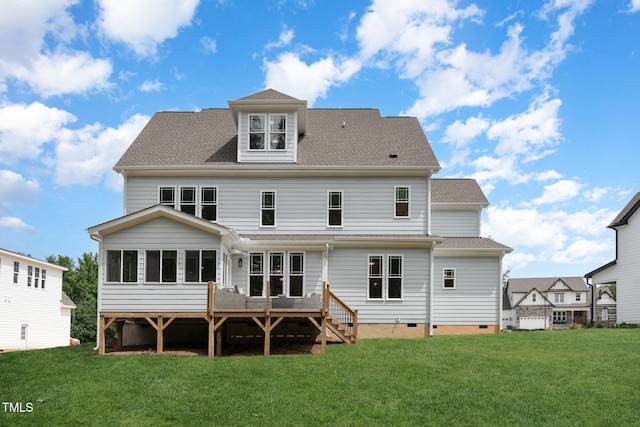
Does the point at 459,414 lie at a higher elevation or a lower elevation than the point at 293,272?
lower

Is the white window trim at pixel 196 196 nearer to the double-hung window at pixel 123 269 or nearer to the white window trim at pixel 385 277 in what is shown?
the double-hung window at pixel 123 269

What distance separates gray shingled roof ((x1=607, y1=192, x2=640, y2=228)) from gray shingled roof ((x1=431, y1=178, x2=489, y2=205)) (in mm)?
8237

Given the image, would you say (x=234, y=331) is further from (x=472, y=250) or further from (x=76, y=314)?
(x=76, y=314)

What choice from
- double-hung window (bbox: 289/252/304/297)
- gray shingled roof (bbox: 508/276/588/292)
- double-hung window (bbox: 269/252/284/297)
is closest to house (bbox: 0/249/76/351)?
double-hung window (bbox: 269/252/284/297)

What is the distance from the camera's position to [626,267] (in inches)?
1239

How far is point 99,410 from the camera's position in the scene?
13078 mm

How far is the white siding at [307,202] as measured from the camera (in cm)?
2422

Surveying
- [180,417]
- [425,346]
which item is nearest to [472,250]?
[425,346]

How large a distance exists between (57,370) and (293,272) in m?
9.38

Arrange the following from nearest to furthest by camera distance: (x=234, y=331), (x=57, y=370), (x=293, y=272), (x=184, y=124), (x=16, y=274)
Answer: (x=57, y=370) < (x=234, y=331) < (x=293, y=272) < (x=184, y=124) < (x=16, y=274)

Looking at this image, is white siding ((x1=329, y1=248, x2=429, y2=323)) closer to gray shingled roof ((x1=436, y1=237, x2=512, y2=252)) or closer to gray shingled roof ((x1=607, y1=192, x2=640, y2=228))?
gray shingled roof ((x1=436, y1=237, x2=512, y2=252))

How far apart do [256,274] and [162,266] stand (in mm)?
4670

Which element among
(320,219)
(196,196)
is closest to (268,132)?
(196,196)

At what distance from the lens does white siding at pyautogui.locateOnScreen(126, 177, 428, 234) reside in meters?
24.2
